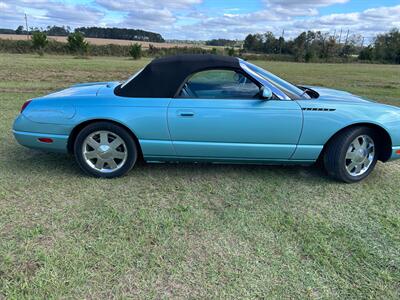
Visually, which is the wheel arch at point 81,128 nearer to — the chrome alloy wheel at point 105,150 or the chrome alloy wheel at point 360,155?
the chrome alloy wheel at point 105,150

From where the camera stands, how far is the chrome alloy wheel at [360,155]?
11.8 feet

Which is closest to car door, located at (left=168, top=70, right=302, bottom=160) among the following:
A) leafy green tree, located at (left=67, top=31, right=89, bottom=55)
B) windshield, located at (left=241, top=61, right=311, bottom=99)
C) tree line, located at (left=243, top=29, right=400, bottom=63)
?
windshield, located at (left=241, top=61, right=311, bottom=99)

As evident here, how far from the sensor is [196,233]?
2.69 meters

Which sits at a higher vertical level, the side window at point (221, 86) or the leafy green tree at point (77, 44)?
the leafy green tree at point (77, 44)

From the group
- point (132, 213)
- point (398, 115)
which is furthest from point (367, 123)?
point (132, 213)

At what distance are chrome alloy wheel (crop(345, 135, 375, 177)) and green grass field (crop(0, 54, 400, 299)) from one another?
0.21 metres

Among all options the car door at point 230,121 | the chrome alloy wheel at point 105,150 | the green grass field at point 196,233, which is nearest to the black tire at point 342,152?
the green grass field at point 196,233

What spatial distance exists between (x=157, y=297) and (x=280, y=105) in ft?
7.58

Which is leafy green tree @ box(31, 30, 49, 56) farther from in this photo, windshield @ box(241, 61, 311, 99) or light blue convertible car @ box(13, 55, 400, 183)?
windshield @ box(241, 61, 311, 99)

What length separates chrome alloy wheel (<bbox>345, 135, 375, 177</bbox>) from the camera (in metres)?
3.60

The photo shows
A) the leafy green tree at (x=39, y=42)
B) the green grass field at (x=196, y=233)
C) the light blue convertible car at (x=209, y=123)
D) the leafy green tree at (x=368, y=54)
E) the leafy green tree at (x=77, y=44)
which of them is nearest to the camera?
the green grass field at (x=196, y=233)

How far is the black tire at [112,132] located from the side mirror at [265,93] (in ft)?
5.01

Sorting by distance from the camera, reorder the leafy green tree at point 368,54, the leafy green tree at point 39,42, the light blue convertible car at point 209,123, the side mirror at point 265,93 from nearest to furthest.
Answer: the side mirror at point 265,93 < the light blue convertible car at point 209,123 < the leafy green tree at point 39,42 < the leafy green tree at point 368,54

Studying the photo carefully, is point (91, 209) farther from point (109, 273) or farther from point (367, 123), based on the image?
point (367, 123)
